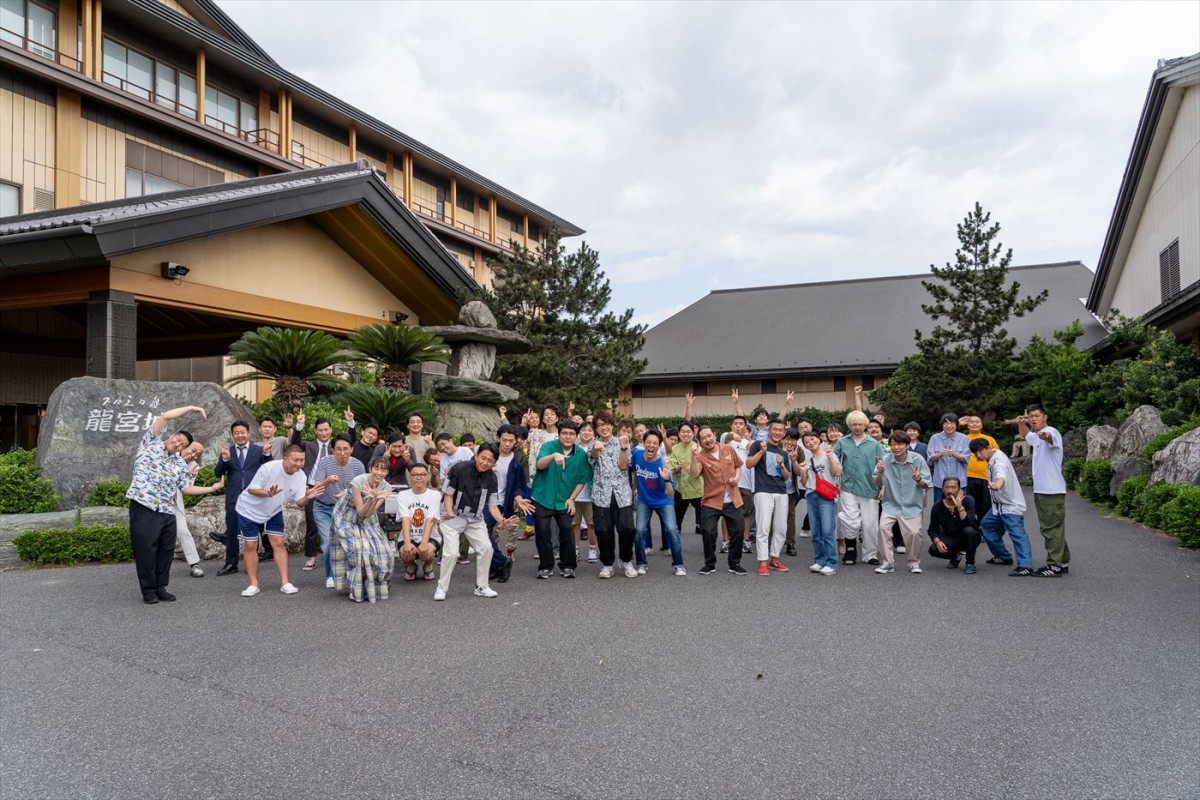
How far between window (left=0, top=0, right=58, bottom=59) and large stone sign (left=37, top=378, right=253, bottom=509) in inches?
534

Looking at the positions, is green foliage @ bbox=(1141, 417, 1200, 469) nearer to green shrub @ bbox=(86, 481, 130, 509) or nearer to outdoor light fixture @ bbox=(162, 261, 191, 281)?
green shrub @ bbox=(86, 481, 130, 509)

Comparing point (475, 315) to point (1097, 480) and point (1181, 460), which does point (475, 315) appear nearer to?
point (1181, 460)

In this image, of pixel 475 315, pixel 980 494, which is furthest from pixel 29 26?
pixel 980 494

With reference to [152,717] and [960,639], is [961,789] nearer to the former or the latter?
[960,639]

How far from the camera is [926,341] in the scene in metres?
22.1

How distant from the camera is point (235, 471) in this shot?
A: 348 inches

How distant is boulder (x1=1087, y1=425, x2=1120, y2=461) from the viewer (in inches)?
656

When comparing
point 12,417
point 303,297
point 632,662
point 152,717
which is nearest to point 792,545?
point 632,662

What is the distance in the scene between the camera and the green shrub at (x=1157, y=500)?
11030 millimetres

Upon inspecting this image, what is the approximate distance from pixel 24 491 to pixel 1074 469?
20062 mm

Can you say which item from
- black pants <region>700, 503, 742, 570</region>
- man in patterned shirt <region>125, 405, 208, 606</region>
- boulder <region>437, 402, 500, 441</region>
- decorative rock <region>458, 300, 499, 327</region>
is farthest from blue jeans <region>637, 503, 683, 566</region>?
decorative rock <region>458, 300, 499, 327</region>

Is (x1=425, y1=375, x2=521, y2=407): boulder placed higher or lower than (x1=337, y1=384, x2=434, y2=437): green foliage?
higher

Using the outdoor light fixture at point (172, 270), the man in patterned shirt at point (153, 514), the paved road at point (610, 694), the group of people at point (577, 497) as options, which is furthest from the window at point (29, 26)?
the paved road at point (610, 694)

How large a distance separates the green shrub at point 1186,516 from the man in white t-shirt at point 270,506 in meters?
10.3
